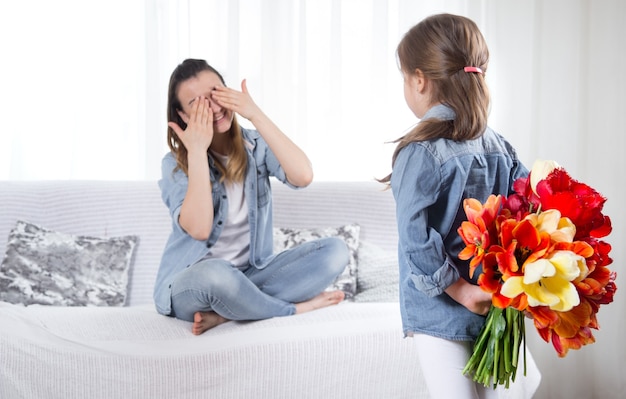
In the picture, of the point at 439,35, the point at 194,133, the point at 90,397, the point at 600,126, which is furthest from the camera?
the point at 600,126

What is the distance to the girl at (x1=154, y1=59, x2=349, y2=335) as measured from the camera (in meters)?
2.29

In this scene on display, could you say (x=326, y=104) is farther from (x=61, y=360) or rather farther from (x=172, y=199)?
(x=61, y=360)

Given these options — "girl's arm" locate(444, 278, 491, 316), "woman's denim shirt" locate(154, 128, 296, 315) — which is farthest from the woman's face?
"girl's arm" locate(444, 278, 491, 316)

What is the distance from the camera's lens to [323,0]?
338 cm

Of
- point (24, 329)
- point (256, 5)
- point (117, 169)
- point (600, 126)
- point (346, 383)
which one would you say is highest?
point (256, 5)

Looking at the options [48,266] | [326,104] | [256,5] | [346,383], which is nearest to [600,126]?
[326,104]

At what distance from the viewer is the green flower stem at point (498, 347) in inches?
56.1

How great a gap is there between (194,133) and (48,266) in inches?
30.1

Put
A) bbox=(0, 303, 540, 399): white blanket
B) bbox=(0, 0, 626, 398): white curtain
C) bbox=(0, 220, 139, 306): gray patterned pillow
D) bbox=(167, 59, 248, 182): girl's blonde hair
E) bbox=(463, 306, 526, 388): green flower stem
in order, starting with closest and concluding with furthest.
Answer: bbox=(463, 306, 526, 388): green flower stem
bbox=(0, 303, 540, 399): white blanket
bbox=(167, 59, 248, 182): girl's blonde hair
bbox=(0, 220, 139, 306): gray patterned pillow
bbox=(0, 0, 626, 398): white curtain

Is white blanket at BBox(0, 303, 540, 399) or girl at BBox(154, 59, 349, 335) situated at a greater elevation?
girl at BBox(154, 59, 349, 335)

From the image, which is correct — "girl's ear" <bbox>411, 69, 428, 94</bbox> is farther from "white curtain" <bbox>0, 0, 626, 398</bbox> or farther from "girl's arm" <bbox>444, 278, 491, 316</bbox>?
"white curtain" <bbox>0, 0, 626, 398</bbox>

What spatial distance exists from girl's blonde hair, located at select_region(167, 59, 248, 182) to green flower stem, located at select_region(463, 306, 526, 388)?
1156mm

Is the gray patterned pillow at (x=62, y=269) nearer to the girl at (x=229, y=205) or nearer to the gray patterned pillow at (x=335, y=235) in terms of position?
the girl at (x=229, y=205)

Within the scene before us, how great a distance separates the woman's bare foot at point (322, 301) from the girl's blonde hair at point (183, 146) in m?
0.43
